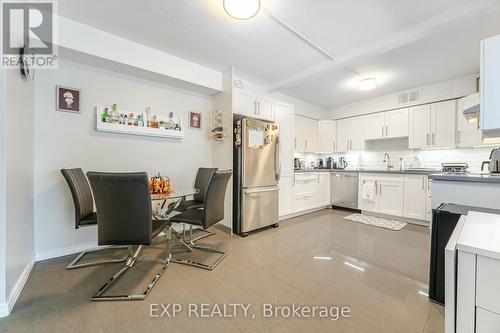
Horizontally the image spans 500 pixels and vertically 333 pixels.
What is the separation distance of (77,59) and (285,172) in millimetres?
3298

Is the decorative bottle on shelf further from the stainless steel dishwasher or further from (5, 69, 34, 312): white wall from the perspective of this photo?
the stainless steel dishwasher

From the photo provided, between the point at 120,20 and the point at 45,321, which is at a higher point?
the point at 120,20

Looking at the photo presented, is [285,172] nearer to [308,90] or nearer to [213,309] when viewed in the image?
[308,90]

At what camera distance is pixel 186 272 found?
202 centimetres

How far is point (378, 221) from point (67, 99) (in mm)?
4981

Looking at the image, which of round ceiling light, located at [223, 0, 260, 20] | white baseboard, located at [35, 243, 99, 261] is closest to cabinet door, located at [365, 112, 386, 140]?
round ceiling light, located at [223, 0, 260, 20]

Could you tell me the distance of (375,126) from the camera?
4.47 meters

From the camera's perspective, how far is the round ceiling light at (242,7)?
1.76 metres

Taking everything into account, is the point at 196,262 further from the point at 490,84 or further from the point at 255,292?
the point at 490,84

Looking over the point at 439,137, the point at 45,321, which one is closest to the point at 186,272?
the point at 45,321

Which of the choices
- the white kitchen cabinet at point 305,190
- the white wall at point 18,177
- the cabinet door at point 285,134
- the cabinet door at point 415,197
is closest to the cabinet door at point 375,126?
the cabinet door at point 415,197

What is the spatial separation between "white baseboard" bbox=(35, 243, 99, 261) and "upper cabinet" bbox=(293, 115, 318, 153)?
13.0ft

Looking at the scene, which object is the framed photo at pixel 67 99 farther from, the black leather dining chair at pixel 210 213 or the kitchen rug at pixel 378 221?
the kitchen rug at pixel 378 221

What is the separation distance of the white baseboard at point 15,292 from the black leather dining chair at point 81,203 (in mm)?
290
